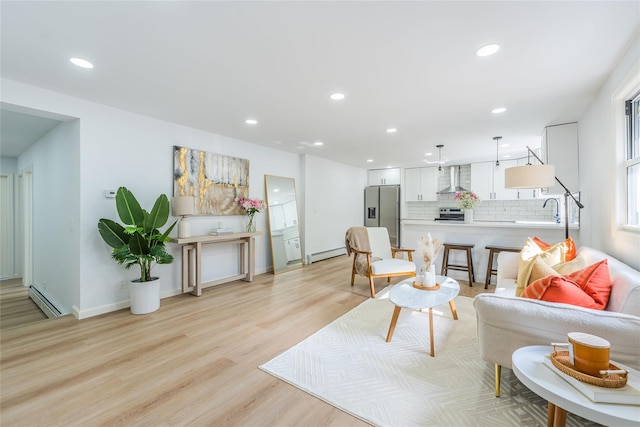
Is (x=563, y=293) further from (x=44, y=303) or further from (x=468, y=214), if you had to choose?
(x=44, y=303)

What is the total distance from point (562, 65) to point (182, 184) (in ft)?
14.4

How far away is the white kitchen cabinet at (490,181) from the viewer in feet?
20.9

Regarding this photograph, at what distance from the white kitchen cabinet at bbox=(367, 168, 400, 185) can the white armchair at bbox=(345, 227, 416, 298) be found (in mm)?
3682

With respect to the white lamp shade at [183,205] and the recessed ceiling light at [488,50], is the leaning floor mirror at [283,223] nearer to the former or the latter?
the white lamp shade at [183,205]

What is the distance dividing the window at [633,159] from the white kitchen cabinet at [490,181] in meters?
4.42

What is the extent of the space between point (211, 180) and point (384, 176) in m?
5.31

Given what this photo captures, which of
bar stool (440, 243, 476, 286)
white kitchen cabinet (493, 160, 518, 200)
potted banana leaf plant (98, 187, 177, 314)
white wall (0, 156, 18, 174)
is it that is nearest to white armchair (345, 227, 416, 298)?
bar stool (440, 243, 476, 286)

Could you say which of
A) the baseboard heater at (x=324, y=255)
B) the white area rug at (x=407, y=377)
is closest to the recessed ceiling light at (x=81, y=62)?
the white area rug at (x=407, y=377)

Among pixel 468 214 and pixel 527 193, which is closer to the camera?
pixel 527 193

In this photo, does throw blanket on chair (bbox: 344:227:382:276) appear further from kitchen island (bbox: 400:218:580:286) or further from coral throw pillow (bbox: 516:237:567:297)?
coral throw pillow (bbox: 516:237:567:297)

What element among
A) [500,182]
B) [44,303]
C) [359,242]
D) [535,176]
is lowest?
[44,303]

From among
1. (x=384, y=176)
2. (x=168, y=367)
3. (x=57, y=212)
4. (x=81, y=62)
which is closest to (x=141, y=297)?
(x=168, y=367)

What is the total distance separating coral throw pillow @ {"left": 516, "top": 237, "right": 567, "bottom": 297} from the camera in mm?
2223

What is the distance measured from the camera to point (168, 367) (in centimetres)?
213
